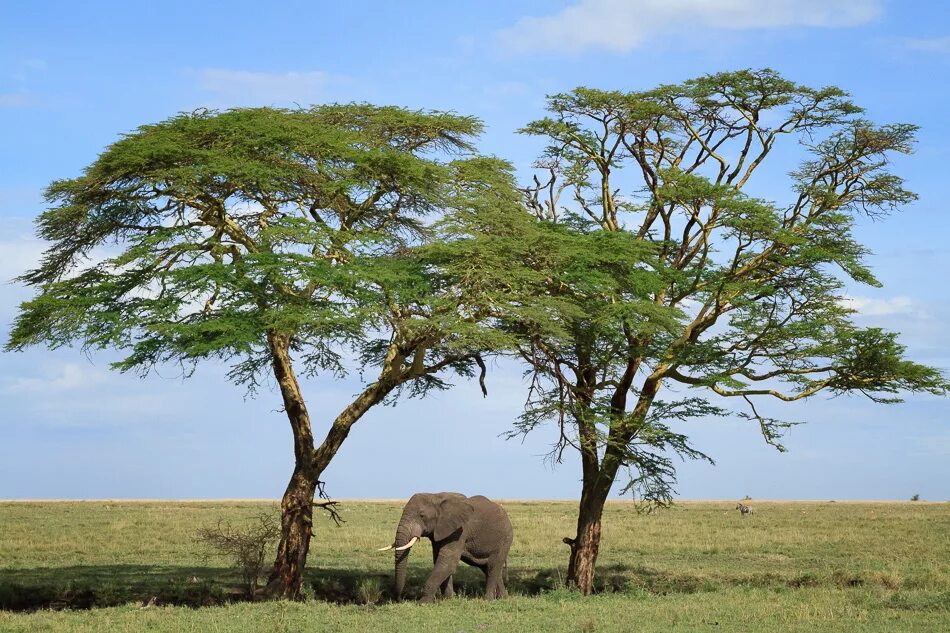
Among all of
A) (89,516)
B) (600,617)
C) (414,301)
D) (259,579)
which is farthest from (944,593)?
(89,516)

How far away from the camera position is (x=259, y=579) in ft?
75.6

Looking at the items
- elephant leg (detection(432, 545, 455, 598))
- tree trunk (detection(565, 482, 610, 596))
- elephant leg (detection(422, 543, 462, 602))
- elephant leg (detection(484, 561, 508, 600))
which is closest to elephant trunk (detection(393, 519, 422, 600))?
elephant leg (detection(422, 543, 462, 602))

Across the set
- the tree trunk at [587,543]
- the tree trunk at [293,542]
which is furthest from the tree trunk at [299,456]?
the tree trunk at [587,543]

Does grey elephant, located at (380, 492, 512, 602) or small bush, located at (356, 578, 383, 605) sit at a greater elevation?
grey elephant, located at (380, 492, 512, 602)

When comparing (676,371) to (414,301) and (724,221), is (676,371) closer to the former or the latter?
(724,221)

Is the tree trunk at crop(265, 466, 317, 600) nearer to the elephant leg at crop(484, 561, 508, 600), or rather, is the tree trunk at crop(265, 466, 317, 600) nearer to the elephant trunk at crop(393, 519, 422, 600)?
the elephant trunk at crop(393, 519, 422, 600)

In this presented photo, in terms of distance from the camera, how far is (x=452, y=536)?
21344 mm

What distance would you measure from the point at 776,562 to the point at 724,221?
1119cm

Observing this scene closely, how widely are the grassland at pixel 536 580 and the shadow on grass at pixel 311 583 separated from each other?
5cm

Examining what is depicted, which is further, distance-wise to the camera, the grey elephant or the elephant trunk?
the grey elephant

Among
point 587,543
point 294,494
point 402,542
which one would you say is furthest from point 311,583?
point 587,543

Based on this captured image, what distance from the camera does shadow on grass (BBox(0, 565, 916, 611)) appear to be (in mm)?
20625

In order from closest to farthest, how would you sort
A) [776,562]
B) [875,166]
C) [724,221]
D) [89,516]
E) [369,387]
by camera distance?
[369,387]
[724,221]
[875,166]
[776,562]
[89,516]

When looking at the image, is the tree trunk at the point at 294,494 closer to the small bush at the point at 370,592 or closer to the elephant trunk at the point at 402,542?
the small bush at the point at 370,592
